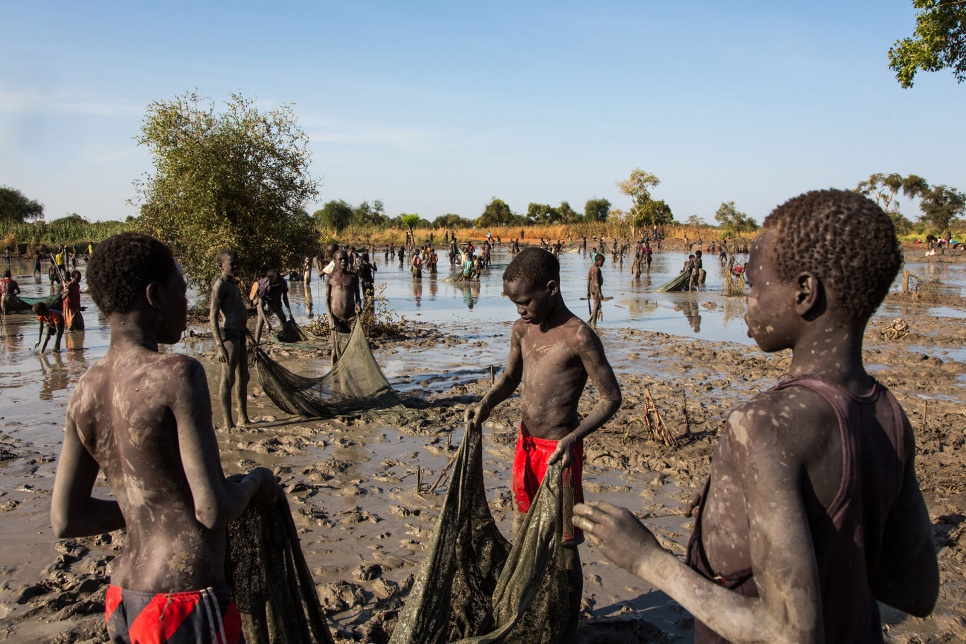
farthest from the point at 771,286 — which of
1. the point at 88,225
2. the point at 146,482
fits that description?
the point at 88,225

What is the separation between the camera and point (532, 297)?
11.8 feet

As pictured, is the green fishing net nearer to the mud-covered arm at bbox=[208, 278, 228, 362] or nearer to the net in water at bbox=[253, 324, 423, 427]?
the net in water at bbox=[253, 324, 423, 427]

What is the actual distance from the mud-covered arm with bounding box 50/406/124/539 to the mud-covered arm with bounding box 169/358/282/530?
0.39 m

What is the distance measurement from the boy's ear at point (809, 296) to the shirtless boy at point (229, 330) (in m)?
6.59

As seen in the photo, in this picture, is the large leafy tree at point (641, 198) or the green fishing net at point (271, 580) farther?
the large leafy tree at point (641, 198)

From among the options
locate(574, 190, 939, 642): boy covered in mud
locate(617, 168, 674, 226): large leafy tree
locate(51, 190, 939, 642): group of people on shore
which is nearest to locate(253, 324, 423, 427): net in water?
locate(51, 190, 939, 642): group of people on shore

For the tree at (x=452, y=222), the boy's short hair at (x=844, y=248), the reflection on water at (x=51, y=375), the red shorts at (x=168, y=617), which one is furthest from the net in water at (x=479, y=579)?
the tree at (x=452, y=222)

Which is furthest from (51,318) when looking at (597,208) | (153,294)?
(597,208)

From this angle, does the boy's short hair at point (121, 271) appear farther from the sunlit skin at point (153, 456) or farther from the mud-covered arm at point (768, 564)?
the mud-covered arm at point (768, 564)

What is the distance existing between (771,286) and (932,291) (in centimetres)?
2660

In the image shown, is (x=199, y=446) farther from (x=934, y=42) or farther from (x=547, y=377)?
(x=934, y=42)

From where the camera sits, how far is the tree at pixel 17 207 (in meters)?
69.4

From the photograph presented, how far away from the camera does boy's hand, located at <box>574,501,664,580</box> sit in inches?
58.9

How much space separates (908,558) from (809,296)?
0.66 m
